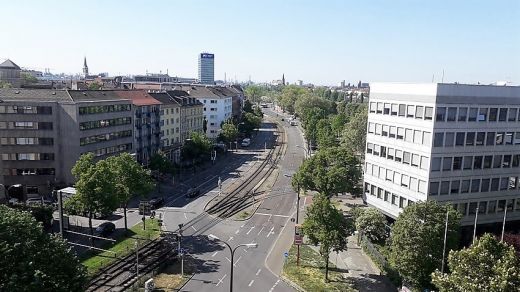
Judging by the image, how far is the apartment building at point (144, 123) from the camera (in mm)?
101125

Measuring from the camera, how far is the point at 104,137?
89188mm

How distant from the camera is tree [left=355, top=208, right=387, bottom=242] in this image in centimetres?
6344

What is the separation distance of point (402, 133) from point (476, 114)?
10.4 meters

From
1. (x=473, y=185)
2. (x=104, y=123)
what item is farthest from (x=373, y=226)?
(x=104, y=123)

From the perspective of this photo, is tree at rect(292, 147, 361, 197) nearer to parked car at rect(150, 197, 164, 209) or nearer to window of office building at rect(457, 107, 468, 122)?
window of office building at rect(457, 107, 468, 122)

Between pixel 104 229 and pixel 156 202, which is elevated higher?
pixel 104 229

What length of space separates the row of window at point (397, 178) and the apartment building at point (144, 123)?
51642 millimetres

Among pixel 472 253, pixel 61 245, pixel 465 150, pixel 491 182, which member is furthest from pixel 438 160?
pixel 61 245

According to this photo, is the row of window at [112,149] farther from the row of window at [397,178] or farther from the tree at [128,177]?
the row of window at [397,178]

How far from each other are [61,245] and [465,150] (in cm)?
5343

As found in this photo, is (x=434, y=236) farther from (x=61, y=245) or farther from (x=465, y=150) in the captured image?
(x=61, y=245)

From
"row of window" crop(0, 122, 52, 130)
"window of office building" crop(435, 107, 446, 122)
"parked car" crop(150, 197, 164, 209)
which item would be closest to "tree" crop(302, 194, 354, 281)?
"window of office building" crop(435, 107, 446, 122)

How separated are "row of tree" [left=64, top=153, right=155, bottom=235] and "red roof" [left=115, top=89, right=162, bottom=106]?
40696 millimetres

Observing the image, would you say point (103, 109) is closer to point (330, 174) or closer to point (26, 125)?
Answer: point (26, 125)
